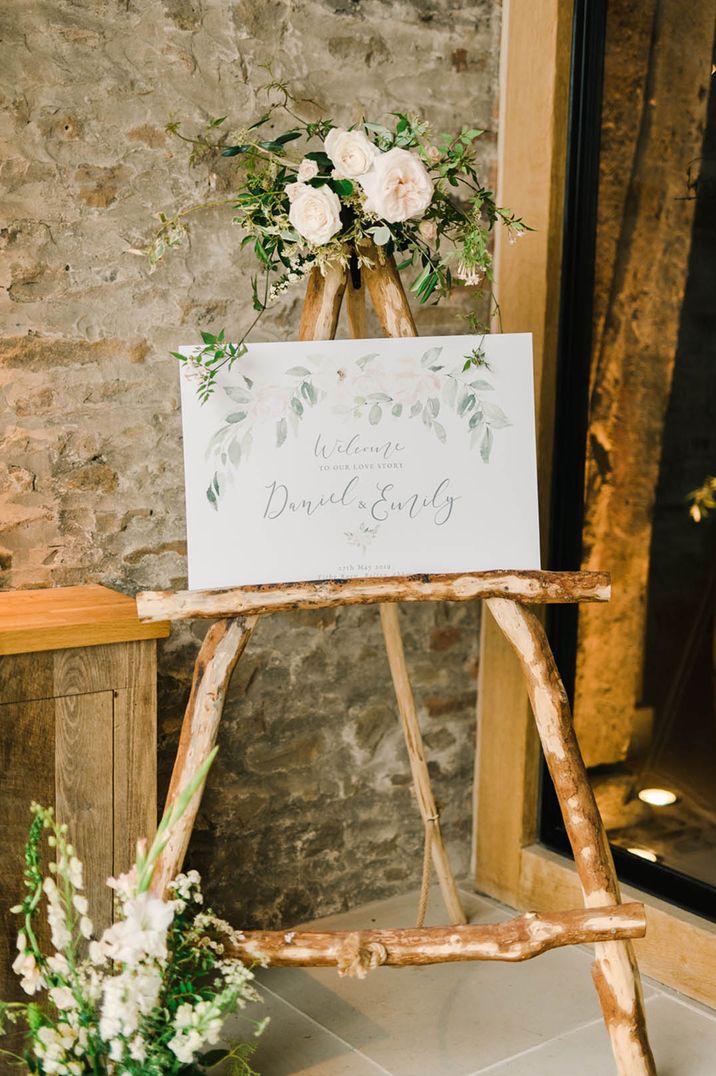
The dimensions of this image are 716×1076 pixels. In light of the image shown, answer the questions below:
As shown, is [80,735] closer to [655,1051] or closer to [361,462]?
[361,462]

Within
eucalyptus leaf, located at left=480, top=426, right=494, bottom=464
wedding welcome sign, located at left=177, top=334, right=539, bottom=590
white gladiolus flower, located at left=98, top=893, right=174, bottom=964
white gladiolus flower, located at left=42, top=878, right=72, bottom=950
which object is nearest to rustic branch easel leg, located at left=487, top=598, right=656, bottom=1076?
wedding welcome sign, located at left=177, top=334, right=539, bottom=590

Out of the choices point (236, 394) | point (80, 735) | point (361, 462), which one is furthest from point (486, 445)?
point (80, 735)

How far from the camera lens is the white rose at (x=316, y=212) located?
2152 mm

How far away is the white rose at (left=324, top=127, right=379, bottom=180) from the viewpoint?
2162 millimetres

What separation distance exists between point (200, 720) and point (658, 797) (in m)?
1.42

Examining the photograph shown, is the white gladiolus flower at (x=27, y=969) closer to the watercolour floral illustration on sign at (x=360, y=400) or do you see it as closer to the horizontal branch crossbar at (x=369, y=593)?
the horizontal branch crossbar at (x=369, y=593)

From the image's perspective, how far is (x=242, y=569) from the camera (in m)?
2.23

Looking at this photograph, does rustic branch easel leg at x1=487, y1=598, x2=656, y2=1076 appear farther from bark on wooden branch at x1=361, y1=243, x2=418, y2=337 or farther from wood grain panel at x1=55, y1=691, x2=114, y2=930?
wood grain panel at x1=55, y1=691, x2=114, y2=930

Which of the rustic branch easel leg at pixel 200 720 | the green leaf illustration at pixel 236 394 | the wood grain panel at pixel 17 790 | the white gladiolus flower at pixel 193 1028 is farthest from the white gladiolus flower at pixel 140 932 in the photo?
the green leaf illustration at pixel 236 394

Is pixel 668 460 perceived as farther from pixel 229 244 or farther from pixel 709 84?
pixel 229 244

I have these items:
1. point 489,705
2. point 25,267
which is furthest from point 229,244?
point 489,705

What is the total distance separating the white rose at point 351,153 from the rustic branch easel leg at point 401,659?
0.78 feet

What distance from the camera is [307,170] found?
2182 millimetres

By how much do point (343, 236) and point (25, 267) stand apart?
0.74m
